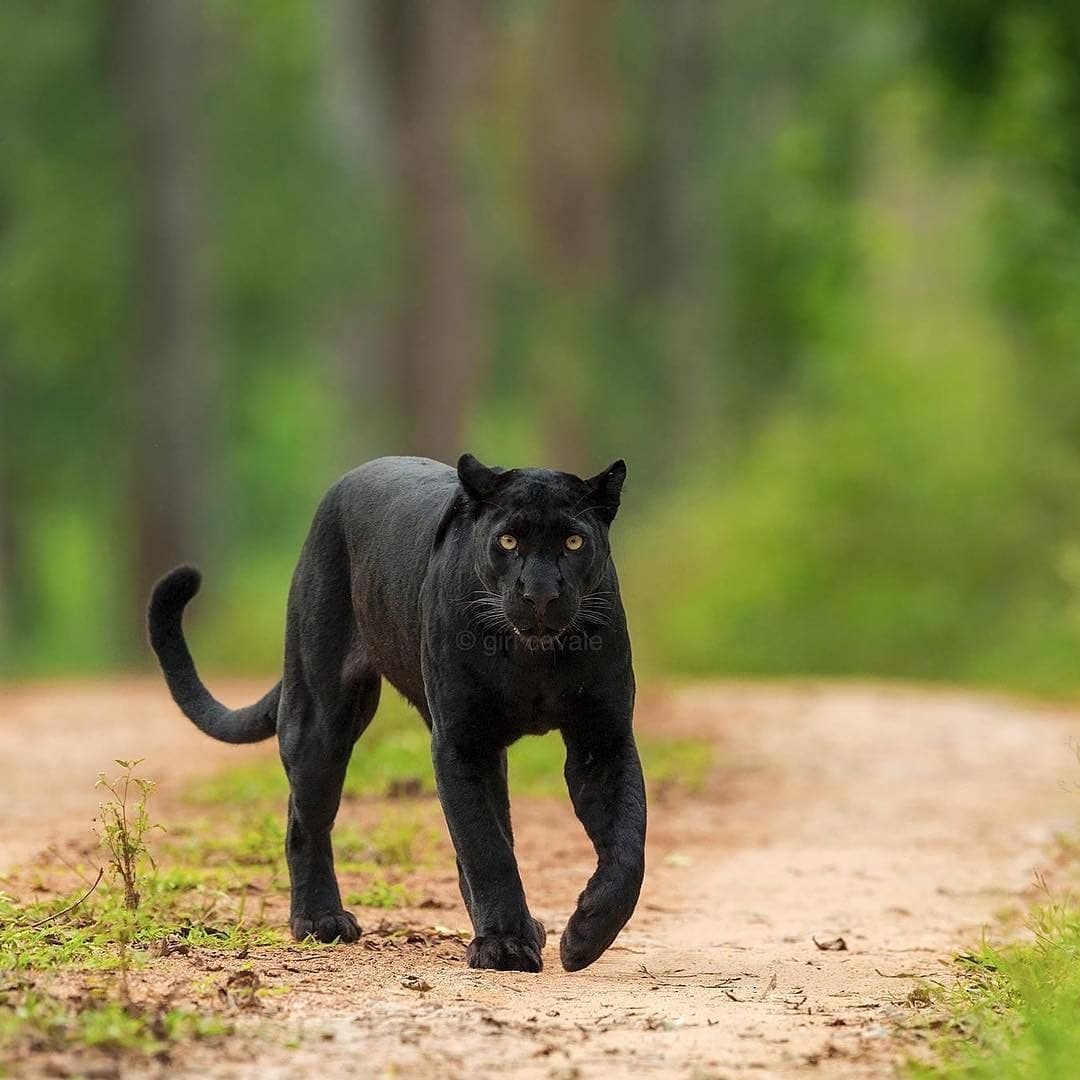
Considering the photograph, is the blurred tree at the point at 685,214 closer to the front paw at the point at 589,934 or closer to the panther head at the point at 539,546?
the panther head at the point at 539,546

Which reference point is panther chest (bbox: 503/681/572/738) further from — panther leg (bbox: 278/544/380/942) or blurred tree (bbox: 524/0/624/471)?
Result: blurred tree (bbox: 524/0/624/471)

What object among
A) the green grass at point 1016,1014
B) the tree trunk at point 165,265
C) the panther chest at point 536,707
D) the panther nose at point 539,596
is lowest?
the green grass at point 1016,1014

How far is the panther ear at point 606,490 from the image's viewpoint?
5.93 metres

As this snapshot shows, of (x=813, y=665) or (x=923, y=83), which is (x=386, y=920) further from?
(x=923, y=83)

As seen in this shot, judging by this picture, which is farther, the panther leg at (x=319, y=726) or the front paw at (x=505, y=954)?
the panther leg at (x=319, y=726)

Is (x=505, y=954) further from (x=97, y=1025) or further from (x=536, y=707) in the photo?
(x=97, y=1025)

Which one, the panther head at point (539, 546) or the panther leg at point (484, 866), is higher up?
the panther head at point (539, 546)

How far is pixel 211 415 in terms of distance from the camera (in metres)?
22.1

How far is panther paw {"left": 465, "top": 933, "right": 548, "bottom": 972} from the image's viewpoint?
5.86 m

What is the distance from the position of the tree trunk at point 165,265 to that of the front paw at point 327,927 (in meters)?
15.2

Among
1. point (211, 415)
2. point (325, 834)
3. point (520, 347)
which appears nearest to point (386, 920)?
point (325, 834)

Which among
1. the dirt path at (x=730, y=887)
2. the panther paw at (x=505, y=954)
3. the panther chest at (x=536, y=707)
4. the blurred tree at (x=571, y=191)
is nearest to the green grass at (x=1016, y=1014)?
the dirt path at (x=730, y=887)

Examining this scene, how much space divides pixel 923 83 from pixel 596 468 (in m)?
9.72

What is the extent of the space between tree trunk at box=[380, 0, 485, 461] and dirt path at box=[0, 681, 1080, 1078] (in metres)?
7.67
